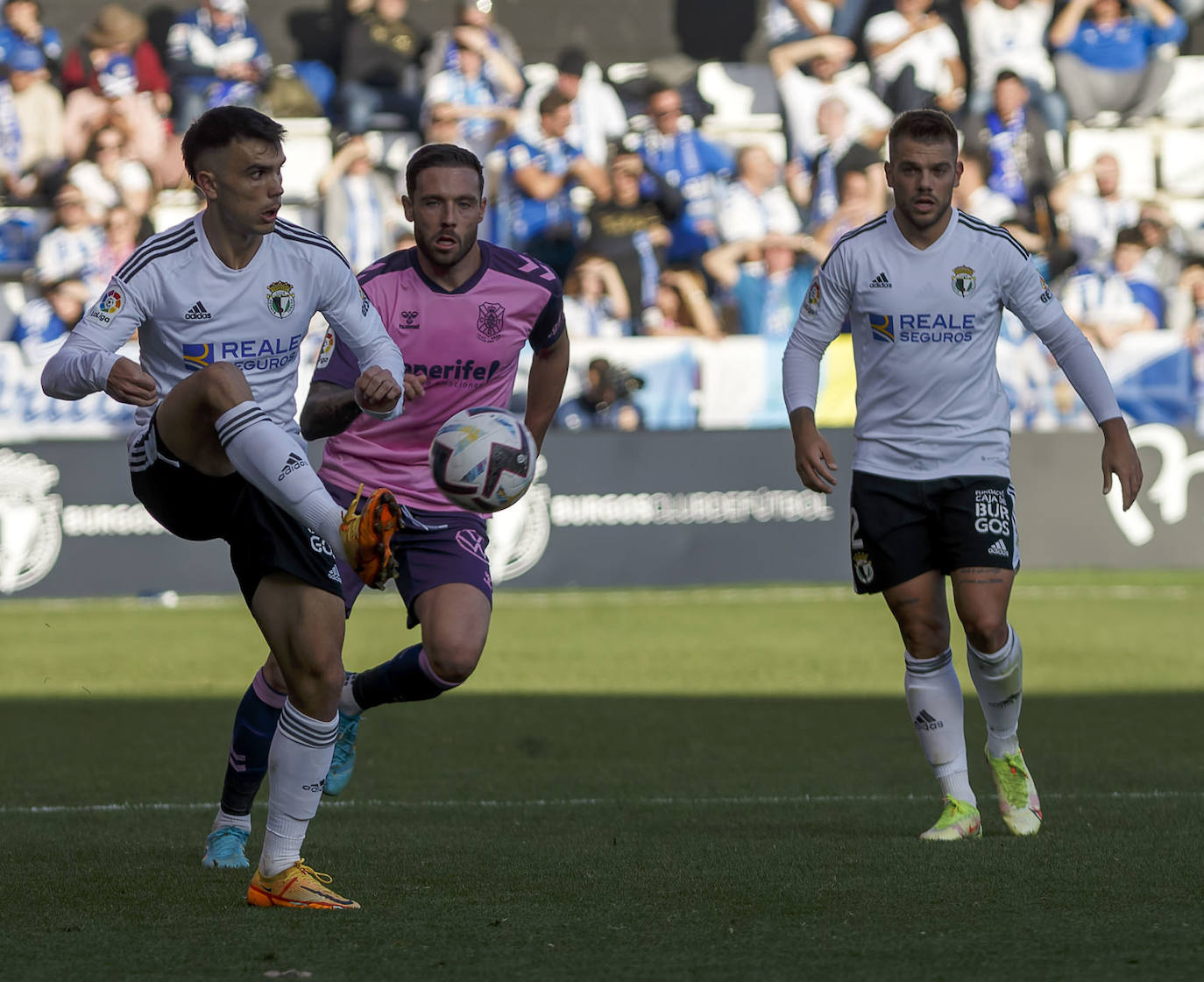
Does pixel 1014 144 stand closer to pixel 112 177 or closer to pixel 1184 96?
pixel 1184 96

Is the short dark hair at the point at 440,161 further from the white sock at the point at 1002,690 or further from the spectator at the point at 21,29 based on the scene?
the spectator at the point at 21,29

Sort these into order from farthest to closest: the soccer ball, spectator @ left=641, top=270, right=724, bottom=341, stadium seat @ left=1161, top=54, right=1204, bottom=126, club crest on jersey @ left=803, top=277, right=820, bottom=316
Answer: stadium seat @ left=1161, top=54, right=1204, bottom=126
spectator @ left=641, top=270, right=724, bottom=341
club crest on jersey @ left=803, top=277, right=820, bottom=316
the soccer ball

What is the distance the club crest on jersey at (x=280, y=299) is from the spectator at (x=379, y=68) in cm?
1478

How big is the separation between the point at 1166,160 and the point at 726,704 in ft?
42.0

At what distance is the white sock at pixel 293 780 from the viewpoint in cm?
462

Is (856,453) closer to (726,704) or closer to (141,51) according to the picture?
(726,704)

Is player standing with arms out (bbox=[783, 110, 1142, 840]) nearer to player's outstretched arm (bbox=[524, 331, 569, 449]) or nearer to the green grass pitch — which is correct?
the green grass pitch

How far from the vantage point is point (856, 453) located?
608 centimetres

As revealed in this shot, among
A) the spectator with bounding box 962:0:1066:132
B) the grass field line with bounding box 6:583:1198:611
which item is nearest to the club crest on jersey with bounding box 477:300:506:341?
the grass field line with bounding box 6:583:1198:611

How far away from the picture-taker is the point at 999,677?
589 cm

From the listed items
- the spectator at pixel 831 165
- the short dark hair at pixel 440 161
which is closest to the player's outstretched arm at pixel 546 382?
the short dark hair at pixel 440 161

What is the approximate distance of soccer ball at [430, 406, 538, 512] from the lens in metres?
5.16

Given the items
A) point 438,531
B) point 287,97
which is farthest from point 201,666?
point 287,97

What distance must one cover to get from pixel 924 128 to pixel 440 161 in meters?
1.50
